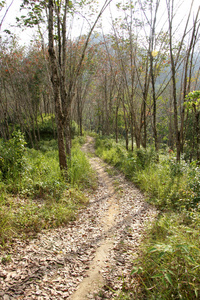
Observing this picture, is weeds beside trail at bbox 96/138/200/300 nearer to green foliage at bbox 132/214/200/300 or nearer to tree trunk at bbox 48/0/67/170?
green foliage at bbox 132/214/200/300

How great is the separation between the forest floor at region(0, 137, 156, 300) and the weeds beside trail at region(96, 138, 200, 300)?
0.98ft

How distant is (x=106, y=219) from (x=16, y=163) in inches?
114

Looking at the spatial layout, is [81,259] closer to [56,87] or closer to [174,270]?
[174,270]

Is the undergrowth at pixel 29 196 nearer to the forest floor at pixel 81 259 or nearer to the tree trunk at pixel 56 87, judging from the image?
the forest floor at pixel 81 259

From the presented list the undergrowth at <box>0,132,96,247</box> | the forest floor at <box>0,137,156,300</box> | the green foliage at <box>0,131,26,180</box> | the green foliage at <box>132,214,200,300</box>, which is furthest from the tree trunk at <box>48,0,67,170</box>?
the green foliage at <box>132,214,200,300</box>

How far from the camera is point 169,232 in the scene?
10.6ft

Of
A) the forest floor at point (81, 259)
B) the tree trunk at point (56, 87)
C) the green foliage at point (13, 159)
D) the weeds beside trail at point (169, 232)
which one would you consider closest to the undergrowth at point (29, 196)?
the green foliage at point (13, 159)

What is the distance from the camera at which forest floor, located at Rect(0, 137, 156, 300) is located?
2647 mm

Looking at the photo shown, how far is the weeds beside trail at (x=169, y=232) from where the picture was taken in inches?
86.4

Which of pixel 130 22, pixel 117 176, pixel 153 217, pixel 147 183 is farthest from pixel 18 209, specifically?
pixel 130 22

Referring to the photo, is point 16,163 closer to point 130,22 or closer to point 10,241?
point 10,241

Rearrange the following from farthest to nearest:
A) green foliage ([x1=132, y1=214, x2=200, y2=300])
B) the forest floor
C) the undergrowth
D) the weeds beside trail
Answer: the undergrowth < the forest floor < the weeds beside trail < green foliage ([x1=132, y1=214, x2=200, y2=300])

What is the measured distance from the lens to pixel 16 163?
528cm

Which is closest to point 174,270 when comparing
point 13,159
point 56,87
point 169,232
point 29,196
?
point 169,232
